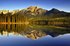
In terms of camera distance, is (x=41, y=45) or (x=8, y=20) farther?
(x=8, y=20)

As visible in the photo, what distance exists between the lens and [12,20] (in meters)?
127

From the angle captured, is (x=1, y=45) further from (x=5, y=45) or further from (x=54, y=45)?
(x=54, y=45)

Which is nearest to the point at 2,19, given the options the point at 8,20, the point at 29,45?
the point at 8,20

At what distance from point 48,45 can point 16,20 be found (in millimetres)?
117440

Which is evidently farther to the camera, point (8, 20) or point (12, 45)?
point (8, 20)

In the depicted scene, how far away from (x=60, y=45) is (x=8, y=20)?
113 metres

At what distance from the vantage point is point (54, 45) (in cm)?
1581

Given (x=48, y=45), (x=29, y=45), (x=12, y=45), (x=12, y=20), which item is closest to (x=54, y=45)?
(x=48, y=45)

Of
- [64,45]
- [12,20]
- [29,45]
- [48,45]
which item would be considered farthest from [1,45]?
[12,20]

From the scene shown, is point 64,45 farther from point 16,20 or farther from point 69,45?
point 16,20

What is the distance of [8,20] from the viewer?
127m

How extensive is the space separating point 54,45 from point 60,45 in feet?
1.58

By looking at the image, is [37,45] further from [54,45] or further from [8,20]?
[8,20]

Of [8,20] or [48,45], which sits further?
[8,20]
